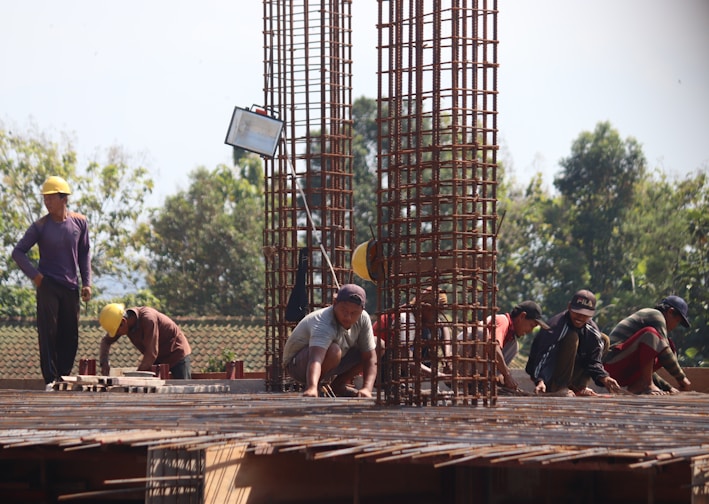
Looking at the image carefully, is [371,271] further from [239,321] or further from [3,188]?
[3,188]

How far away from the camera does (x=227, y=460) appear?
651 cm

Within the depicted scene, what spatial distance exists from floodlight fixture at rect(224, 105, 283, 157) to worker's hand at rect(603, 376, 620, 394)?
3.60 meters

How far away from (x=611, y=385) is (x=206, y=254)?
33666 mm

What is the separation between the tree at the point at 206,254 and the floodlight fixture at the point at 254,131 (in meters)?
31.0

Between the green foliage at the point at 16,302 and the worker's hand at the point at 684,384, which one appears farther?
the green foliage at the point at 16,302

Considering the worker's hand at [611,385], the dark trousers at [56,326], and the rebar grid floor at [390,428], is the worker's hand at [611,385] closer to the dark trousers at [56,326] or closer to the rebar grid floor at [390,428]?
the rebar grid floor at [390,428]

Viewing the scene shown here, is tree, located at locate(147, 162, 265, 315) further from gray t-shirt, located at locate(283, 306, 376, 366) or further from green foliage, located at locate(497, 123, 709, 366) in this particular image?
gray t-shirt, located at locate(283, 306, 376, 366)

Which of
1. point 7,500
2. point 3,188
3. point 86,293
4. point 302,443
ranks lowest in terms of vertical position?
point 7,500

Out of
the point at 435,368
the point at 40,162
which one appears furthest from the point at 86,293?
the point at 40,162

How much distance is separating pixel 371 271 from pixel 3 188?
3626 cm

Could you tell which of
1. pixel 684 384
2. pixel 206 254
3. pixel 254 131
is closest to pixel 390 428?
pixel 254 131

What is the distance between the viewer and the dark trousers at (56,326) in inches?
487

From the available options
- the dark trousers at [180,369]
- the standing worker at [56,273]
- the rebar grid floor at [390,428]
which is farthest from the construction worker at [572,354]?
the dark trousers at [180,369]

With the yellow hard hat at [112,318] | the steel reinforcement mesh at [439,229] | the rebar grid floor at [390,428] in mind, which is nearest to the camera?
the rebar grid floor at [390,428]
